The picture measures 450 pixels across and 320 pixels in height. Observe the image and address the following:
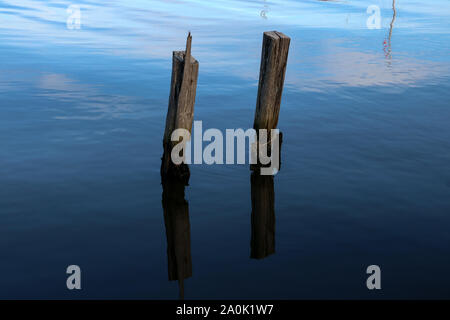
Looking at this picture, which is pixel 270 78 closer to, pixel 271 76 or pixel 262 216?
pixel 271 76

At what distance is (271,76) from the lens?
31.5 feet

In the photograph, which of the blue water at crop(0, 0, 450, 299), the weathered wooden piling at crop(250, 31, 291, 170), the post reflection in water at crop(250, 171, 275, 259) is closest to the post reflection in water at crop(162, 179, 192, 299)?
the blue water at crop(0, 0, 450, 299)

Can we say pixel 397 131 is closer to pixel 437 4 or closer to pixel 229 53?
pixel 229 53

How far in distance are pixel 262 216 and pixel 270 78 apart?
2692 millimetres

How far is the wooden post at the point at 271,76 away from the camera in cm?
A: 938

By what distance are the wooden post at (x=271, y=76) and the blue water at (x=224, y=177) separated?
962 millimetres

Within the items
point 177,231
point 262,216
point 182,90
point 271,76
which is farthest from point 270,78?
point 177,231

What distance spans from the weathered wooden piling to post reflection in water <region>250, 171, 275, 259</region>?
64 centimetres

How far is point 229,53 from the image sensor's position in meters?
20.1

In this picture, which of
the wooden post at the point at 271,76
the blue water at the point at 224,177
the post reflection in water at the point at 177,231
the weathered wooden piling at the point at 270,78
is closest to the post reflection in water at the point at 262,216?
the blue water at the point at 224,177

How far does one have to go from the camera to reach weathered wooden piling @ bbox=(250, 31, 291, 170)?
9.38 m

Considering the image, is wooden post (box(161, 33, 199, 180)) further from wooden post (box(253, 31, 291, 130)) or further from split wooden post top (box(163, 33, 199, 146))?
wooden post (box(253, 31, 291, 130))

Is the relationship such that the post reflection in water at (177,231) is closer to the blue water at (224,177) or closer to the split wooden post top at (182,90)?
the blue water at (224,177)
